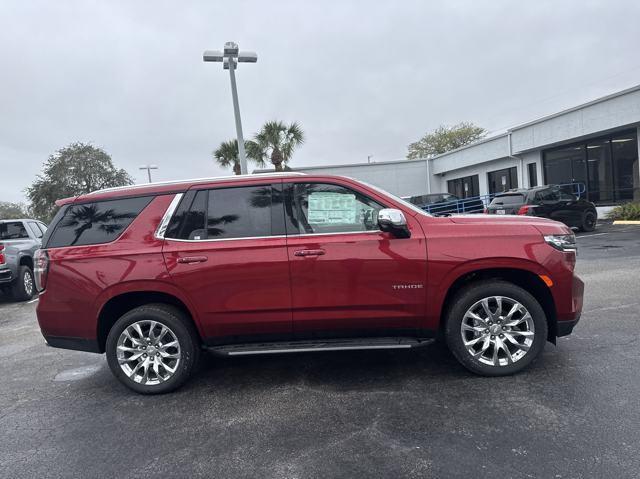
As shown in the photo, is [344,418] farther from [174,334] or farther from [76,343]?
[76,343]

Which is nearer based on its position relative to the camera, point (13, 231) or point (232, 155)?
point (13, 231)

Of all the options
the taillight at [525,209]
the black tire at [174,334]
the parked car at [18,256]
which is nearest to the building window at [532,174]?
the taillight at [525,209]

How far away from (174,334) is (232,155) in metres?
21.1

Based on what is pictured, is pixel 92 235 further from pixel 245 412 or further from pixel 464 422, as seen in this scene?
pixel 464 422

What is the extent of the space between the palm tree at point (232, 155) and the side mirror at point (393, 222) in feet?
66.4

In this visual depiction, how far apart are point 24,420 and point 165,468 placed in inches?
66.4

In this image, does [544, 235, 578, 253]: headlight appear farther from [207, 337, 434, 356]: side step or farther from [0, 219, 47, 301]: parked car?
[0, 219, 47, 301]: parked car

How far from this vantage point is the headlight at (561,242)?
3.85 m

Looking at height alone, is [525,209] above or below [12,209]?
below

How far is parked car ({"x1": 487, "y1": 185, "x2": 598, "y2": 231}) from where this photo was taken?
13.8m

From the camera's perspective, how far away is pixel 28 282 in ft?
33.3

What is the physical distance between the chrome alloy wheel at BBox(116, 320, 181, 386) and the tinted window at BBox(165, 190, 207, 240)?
0.81 meters

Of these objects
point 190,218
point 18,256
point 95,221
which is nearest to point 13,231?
point 18,256

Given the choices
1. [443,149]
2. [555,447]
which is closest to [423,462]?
[555,447]
